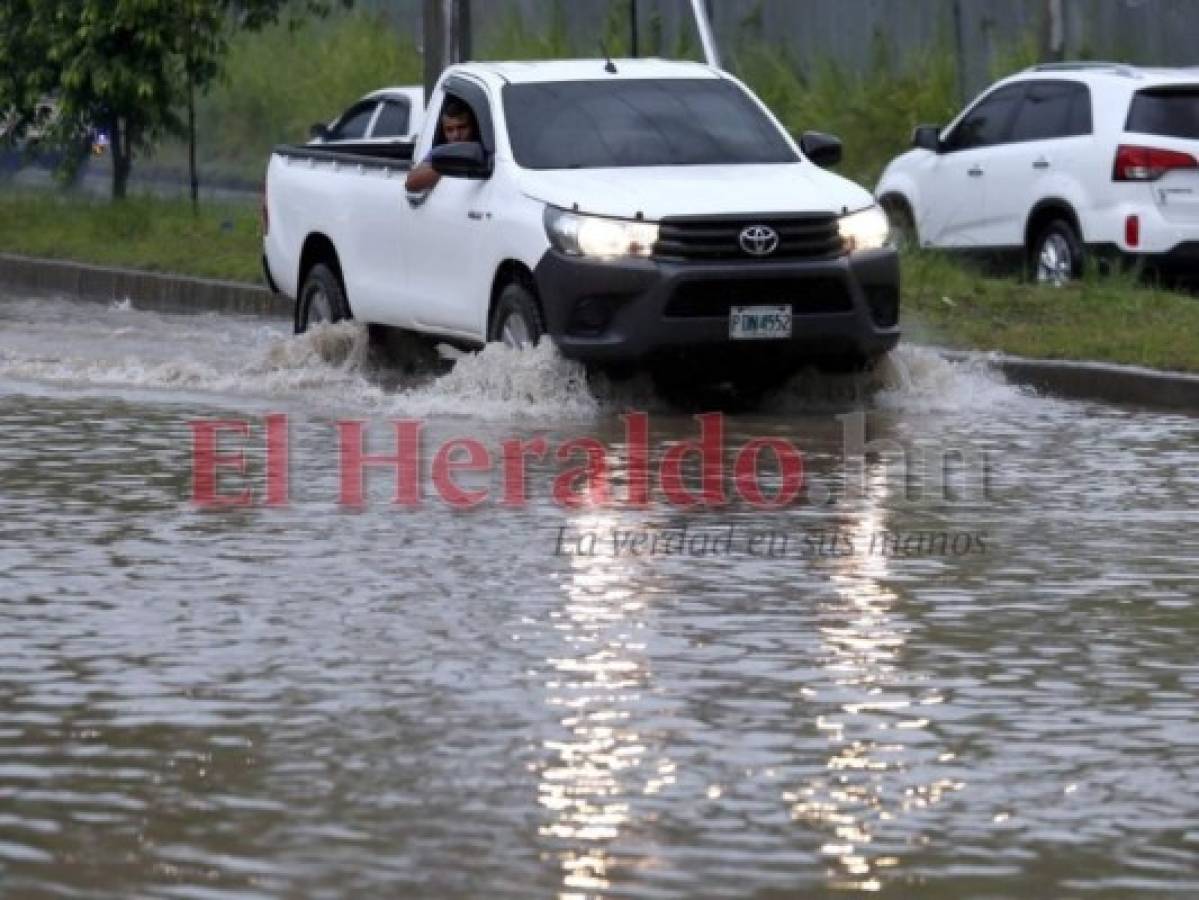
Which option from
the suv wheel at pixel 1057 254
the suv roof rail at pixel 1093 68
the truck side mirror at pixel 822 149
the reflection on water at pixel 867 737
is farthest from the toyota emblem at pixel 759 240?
the suv roof rail at pixel 1093 68

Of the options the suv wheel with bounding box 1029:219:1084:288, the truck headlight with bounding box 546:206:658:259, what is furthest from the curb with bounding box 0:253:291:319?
the truck headlight with bounding box 546:206:658:259

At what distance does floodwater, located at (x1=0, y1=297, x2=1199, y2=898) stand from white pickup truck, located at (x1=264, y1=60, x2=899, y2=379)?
64 cm

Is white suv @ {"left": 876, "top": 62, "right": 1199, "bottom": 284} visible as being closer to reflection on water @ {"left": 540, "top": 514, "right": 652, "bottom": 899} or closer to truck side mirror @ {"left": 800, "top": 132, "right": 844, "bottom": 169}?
truck side mirror @ {"left": 800, "top": 132, "right": 844, "bottom": 169}

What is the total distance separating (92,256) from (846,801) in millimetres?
20345

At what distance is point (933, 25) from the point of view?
35781 millimetres

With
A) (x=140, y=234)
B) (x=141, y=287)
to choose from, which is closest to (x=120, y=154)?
(x=140, y=234)

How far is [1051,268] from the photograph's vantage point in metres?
22.9

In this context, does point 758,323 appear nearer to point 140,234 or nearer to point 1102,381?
point 1102,381

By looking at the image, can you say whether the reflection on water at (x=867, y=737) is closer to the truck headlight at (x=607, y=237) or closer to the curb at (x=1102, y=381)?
the truck headlight at (x=607, y=237)

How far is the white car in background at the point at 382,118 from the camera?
2822 cm

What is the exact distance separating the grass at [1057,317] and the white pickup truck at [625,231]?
5.16 ft

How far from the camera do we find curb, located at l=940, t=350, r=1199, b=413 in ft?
56.1

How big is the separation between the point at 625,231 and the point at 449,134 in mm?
2380

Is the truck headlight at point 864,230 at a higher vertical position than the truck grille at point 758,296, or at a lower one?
higher
